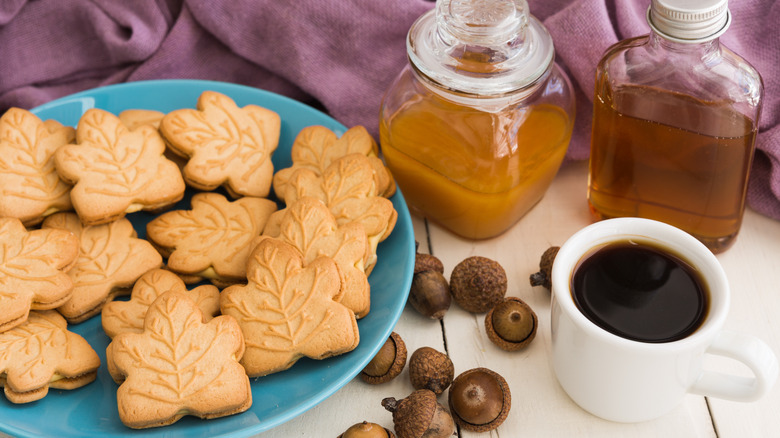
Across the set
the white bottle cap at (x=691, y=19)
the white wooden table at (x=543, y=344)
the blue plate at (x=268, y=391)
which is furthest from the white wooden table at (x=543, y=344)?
the white bottle cap at (x=691, y=19)

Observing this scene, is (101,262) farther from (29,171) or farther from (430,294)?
(430,294)

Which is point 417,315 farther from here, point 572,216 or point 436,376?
point 572,216

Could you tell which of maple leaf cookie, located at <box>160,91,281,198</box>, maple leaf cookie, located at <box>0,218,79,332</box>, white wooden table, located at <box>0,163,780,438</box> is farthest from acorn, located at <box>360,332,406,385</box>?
maple leaf cookie, located at <box>0,218,79,332</box>

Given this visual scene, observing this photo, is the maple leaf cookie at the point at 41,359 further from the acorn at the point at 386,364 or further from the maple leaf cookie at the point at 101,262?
the acorn at the point at 386,364

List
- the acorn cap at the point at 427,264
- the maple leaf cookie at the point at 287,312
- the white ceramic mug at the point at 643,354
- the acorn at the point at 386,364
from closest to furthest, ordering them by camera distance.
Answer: the white ceramic mug at the point at 643,354 → the maple leaf cookie at the point at 287,312 → the acorn at the point at 386,364 → the acorn cap at the point at 427,264

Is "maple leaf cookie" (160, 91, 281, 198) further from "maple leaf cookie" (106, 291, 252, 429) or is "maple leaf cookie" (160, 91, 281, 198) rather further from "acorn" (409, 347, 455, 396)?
"acorn" (409, 347, 455, 396)
